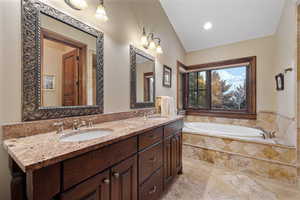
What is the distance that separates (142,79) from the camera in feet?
6.98

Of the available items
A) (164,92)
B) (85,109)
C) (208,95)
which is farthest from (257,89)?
(85,109)

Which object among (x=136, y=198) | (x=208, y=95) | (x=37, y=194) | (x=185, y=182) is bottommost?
(x=185, y=182)

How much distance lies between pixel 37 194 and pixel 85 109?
0.82 meters

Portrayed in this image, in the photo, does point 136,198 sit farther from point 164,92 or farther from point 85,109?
point 164,92

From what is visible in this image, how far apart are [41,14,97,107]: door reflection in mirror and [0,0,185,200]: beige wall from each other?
0.47 ft

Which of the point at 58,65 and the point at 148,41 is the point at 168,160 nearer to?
the point at 58,65

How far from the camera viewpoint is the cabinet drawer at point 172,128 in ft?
5.16

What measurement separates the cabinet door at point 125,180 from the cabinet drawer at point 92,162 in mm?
63

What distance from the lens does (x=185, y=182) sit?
73.2 inches

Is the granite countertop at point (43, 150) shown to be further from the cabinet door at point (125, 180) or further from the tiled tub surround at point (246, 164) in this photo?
the tiled tub surround at point (246, 164)

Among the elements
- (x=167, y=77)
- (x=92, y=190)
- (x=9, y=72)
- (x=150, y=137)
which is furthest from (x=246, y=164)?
(x=9, y=72)

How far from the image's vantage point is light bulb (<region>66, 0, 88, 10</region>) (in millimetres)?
1172

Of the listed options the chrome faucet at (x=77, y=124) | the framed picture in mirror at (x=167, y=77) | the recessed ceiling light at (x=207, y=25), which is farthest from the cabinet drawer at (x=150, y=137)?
the recessed ceiling light at (x=207, y=25)

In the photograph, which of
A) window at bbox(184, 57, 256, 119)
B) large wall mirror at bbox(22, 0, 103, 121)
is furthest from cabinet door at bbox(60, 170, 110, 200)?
window at bbox(184, 57, 256, 119)
